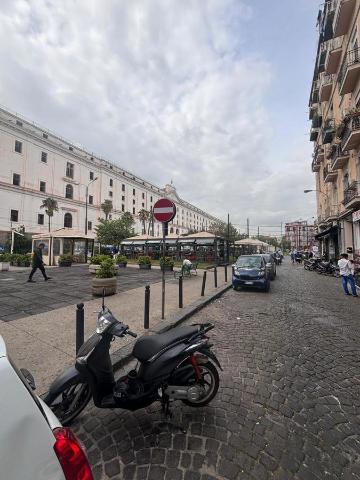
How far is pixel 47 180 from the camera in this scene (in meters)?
48.3

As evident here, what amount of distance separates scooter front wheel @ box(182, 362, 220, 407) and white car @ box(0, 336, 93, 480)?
1880 mm

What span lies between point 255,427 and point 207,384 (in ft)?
2.03

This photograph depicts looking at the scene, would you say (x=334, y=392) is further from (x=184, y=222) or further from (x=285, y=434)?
(x=184, y=222)

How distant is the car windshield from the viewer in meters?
10.8

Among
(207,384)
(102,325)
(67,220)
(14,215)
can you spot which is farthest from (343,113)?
(67,220)

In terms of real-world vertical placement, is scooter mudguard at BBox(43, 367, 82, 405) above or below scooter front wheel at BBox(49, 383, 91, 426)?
above

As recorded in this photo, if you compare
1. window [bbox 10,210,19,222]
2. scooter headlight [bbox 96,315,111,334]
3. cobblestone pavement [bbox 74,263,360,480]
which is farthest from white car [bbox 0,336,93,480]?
window [bbox 10,210,19,222]

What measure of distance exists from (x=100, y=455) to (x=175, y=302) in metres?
5.75

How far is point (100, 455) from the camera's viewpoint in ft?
7.15

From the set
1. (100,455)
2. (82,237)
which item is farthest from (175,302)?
(82,237)

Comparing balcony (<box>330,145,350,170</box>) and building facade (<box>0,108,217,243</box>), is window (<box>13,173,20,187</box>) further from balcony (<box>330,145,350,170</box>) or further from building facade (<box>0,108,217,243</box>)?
balcony (<box>330,145,350,170</box>)

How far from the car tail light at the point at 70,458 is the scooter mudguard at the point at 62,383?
1.52 m

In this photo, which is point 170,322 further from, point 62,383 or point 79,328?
point 62,383

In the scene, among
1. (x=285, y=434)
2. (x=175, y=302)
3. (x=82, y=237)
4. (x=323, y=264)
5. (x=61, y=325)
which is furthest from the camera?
(x=82, y=237)
